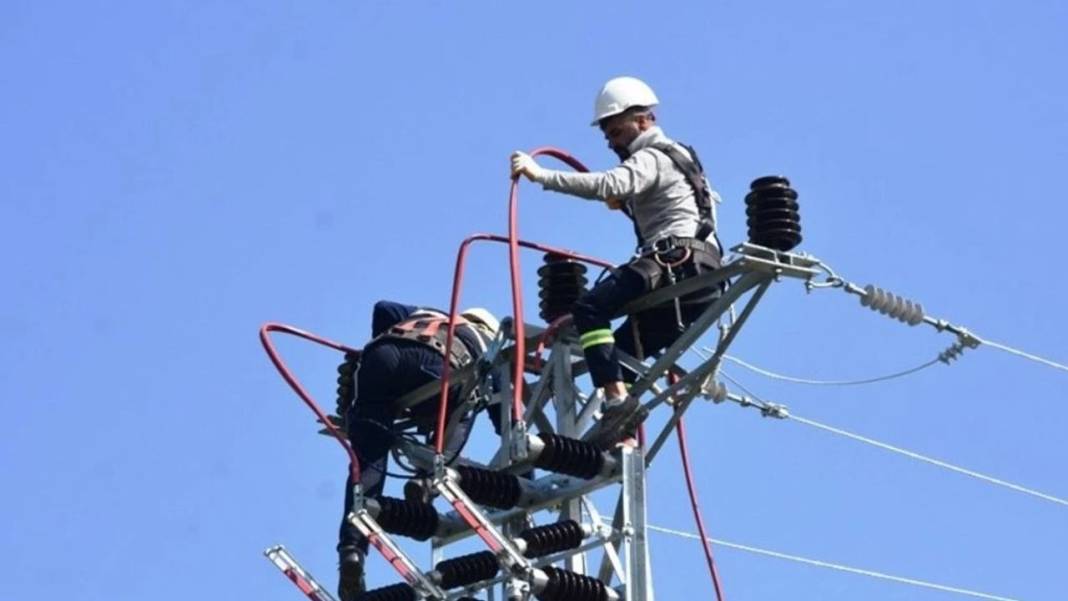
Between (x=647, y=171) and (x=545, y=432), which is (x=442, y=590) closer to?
(x=545, y=432)

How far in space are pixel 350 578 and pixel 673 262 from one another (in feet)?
7.63

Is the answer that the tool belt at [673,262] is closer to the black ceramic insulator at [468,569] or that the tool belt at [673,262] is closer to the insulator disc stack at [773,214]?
the insulator disc stack at [773,214]

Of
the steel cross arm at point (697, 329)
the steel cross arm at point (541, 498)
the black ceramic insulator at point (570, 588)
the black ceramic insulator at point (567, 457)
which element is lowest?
the black ceramic insulator at point (570, 588)

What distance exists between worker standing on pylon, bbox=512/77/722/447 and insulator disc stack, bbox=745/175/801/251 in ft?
1.01

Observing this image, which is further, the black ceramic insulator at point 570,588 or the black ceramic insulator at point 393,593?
the black ceramic insulator at point 393,593

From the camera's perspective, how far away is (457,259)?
13.8 m

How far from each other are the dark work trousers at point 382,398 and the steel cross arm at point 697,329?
1.44m

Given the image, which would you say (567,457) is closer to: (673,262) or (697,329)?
(697,329)

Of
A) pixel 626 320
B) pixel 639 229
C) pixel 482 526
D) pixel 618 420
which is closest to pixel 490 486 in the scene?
pixel 482 526

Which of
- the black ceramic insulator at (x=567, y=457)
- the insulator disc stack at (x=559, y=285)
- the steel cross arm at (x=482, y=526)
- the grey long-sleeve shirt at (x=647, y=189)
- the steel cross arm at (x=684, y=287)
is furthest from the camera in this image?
the insulator disc stack at (x=559, y=285)

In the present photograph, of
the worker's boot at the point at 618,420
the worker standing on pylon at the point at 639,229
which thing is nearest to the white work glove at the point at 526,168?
the worker standing on pylon at the point at 639,229

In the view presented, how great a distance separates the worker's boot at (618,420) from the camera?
42.7 feet

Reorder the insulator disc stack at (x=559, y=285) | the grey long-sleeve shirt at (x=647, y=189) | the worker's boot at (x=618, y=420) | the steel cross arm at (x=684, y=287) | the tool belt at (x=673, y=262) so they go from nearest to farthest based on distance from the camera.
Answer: the steel cross arm at (x=684, y=287) → the worker's boot at (x=618, y=420) → the tool belt at (x=673, y=262) → the grey long-sleeve shirt at (x=647, y=189) → the insulator disc stack at (x=559, y=285)

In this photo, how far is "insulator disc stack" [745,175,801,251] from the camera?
42.5 feet
